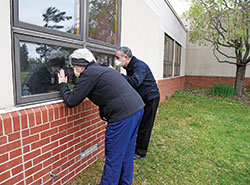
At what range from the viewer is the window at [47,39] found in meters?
1.83

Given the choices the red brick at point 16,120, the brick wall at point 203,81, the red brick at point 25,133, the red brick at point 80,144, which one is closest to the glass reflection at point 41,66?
the red brick at point 16,120

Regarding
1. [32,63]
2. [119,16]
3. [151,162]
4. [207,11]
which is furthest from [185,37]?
[32,63]

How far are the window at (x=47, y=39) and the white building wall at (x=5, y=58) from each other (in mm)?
70

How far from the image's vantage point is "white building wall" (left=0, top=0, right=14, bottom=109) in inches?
63.3

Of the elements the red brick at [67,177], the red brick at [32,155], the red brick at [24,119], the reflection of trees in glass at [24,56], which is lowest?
the red brick at [67,177]

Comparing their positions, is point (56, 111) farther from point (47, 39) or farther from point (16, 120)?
point (47, 39)

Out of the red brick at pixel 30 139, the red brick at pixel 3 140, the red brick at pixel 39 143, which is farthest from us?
the red brick at pixel 39 143

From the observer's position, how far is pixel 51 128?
2.10 meters

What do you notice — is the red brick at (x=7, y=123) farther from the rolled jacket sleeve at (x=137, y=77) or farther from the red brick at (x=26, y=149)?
the rolled jacket sleeve at (x=137, y=77)

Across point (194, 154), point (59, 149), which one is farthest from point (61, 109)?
point (194, 154)

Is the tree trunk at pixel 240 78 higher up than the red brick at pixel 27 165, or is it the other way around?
the tree trunk at pixel 240 78

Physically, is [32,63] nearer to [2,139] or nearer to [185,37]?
[2,139]

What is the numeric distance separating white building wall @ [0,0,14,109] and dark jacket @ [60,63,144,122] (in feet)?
1.77

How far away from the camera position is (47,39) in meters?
2.09
